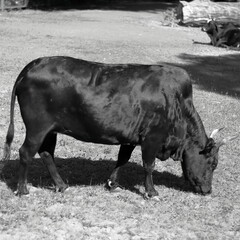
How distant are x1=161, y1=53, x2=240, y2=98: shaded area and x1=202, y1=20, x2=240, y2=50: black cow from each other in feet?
5.11

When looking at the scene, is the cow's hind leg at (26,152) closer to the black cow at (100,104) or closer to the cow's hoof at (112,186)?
the black cow at (100,104)

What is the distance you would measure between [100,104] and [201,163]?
152 cm

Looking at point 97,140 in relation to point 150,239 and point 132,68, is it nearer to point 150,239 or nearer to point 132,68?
point 132,68

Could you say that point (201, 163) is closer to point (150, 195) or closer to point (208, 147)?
point (208, 147)

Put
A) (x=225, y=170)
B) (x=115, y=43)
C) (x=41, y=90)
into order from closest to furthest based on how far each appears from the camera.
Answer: (x=41, y=90) < (x=225, y=170) < (x=115, y=43)

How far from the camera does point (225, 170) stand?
816 cm

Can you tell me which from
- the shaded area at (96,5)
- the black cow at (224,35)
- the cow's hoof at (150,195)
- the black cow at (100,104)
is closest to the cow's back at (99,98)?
the black cow at (100,104)

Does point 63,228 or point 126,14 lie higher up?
point 63,228

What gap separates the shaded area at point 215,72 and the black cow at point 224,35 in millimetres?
1557

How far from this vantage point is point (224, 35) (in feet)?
72.1

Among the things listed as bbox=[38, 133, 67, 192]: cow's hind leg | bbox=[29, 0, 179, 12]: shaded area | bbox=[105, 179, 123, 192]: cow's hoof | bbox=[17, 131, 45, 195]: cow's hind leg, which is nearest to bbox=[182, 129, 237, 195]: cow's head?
bbox=[105, 179, 123, 192]: cow's hoof

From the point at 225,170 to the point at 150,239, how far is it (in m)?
2.76

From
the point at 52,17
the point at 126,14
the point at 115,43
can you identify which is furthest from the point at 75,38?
the point at 126,14

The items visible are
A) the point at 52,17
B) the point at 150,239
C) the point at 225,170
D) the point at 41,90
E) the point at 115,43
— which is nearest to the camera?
the point at 150,239
